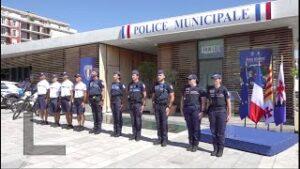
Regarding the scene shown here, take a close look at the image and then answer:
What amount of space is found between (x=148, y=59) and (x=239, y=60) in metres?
7.92

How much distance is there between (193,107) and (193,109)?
0.04m

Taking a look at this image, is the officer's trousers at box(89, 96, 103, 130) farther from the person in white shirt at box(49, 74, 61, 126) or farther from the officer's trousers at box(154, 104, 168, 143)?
the officer's trousers at box(154, 104, 168, 143)

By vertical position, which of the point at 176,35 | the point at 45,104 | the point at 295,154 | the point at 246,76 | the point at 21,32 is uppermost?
the point at 21,32

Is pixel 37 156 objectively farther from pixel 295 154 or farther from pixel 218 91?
pixel 295 154

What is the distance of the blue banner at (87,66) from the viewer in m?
17.8

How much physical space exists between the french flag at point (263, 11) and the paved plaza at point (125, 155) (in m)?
4.79

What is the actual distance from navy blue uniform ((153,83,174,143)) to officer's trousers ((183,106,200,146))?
22.2 inches

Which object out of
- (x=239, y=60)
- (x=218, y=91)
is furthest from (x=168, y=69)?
(x=218, y=91)

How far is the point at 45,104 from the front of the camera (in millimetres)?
11977

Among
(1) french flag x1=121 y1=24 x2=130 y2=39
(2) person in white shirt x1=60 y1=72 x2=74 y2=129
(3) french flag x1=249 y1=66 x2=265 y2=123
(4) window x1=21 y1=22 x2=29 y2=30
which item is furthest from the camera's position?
(4) window x1=21 y1=22 x2=29 y2=30

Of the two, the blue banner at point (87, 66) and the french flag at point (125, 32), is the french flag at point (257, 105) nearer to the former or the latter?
the french flag at point (125, 32)

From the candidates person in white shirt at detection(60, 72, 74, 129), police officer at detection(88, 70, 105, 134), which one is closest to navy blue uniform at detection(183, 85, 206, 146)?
police officer at detection(88, 70, 105, 134)

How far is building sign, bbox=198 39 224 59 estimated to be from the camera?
1460cm

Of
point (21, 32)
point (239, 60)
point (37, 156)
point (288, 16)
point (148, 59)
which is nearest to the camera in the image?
point (37, 156)
